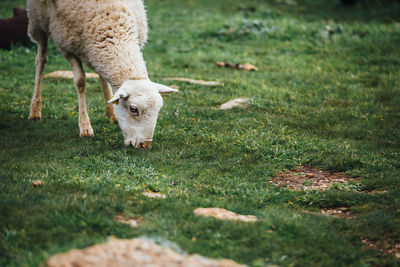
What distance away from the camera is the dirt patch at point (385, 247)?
4016 mm

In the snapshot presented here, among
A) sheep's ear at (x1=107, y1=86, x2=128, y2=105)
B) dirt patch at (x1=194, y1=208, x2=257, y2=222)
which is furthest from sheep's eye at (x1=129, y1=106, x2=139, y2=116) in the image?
dirt patch at (x1=194, y1=208, x2=257, y2=222)

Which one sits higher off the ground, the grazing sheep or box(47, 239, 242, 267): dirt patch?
the grazing sheep

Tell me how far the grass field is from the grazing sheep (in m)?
0.29

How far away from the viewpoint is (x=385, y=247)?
411cm

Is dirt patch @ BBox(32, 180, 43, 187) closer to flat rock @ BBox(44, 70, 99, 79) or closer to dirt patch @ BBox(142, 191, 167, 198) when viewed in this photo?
dirt patch @ BBox(142, 191, 167, 198)

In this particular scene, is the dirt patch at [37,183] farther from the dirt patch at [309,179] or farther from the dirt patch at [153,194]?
the dirt patch at [309,179]

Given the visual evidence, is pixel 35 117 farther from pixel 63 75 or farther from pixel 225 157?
pixel 225 157

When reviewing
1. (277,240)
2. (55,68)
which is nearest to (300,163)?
(277,240)

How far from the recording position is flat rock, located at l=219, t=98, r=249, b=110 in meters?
8.55

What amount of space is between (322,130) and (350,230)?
3565mm

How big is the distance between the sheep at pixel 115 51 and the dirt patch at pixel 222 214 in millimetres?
2104

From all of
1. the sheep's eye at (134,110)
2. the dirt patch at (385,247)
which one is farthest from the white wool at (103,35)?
the dirt patch at (385,247)

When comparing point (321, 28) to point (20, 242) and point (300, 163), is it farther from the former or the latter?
point (20, 242)

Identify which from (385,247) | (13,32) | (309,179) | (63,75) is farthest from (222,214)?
(13,32)
